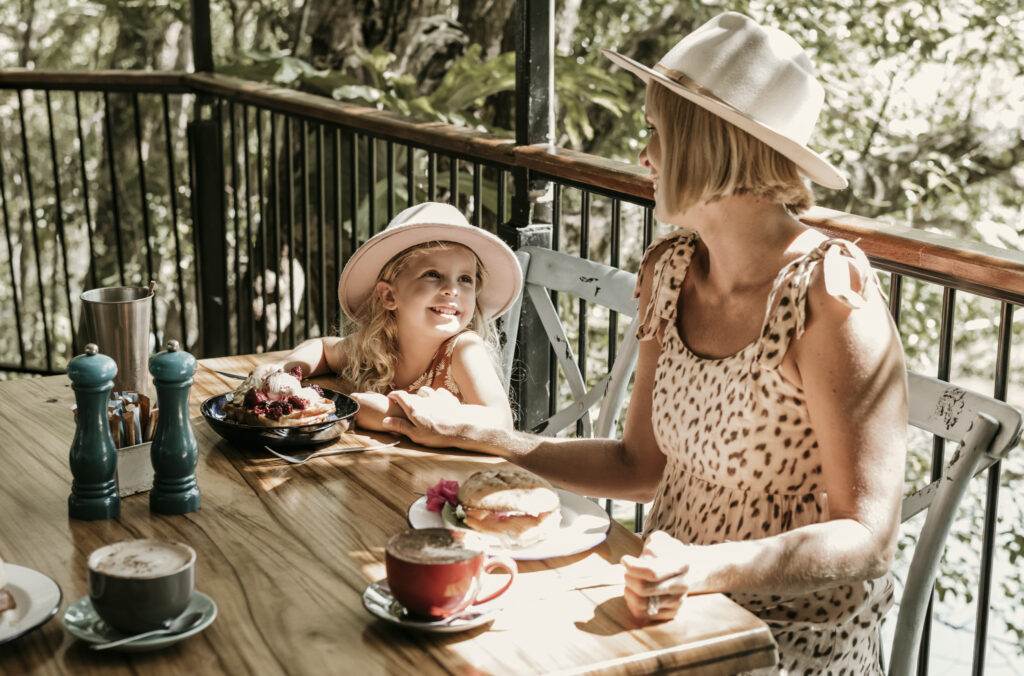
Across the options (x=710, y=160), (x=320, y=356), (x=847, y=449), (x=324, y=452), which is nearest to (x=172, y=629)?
(x=324, y=452)

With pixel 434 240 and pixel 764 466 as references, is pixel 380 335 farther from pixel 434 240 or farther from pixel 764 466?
pixel 764 466

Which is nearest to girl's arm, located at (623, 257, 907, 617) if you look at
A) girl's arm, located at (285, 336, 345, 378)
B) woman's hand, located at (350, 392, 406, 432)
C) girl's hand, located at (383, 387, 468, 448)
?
girl's hand, located at (383, 387, 468, 448)

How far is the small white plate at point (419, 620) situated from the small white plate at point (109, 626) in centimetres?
16

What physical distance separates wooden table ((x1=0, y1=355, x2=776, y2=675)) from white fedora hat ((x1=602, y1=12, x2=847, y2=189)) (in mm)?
596

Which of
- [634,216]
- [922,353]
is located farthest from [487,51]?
[922,353]

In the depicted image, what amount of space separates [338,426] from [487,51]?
4.54 m

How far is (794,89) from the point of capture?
5.27 feet

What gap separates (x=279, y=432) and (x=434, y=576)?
62 cm

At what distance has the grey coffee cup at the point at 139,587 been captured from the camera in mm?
1021

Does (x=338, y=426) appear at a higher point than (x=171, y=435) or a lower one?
lower

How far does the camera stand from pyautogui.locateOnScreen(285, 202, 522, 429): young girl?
2.11 m

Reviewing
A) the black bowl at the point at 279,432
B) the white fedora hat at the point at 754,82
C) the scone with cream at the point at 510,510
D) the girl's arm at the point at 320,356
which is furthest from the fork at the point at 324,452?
the white fedora hat at the point at 754,82

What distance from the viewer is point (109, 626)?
41.9 inches

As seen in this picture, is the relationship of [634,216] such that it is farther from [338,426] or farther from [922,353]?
[338,426]
